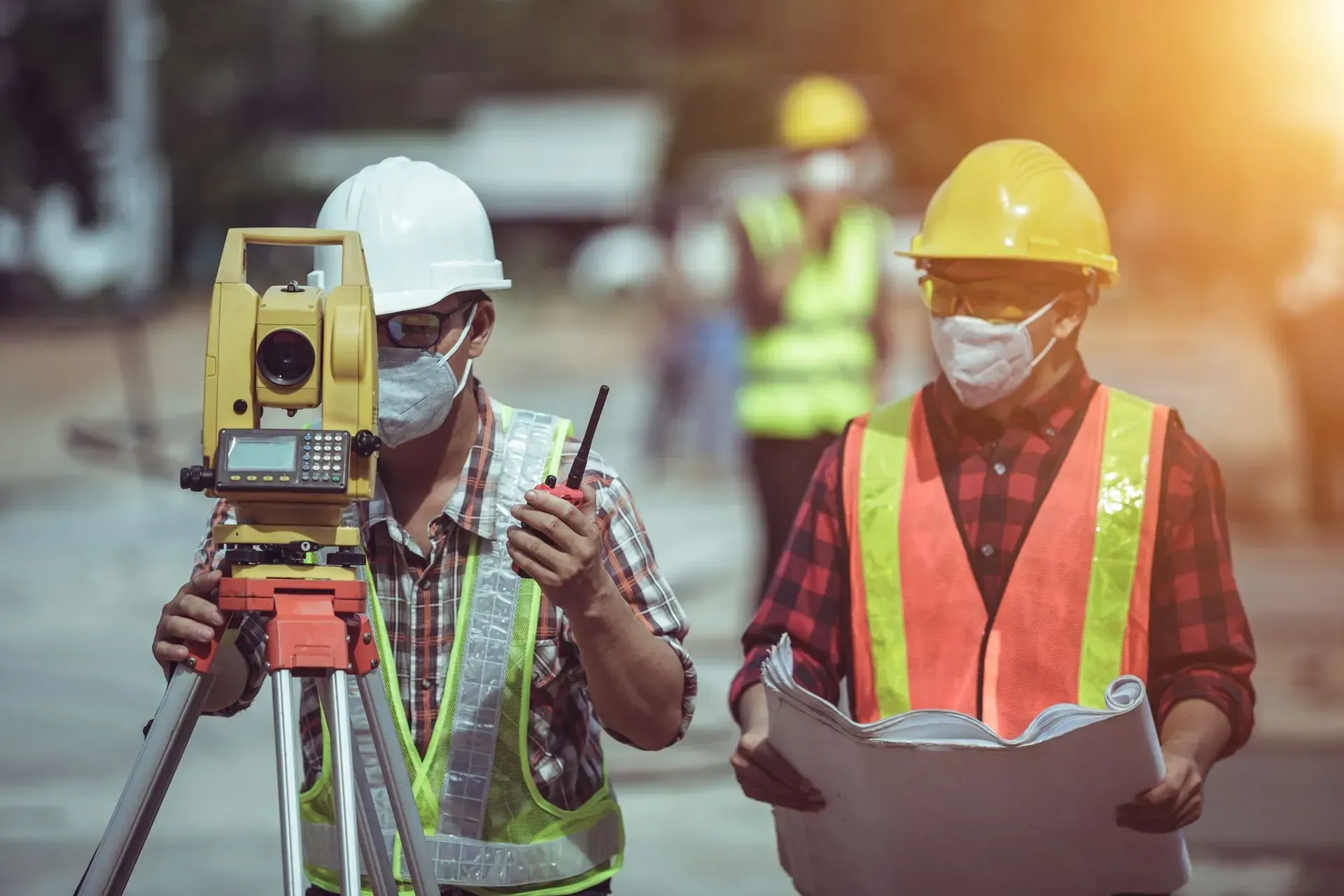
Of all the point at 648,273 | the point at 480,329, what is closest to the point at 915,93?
the point at 648,273

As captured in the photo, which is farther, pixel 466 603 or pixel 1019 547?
pixel 1019 547

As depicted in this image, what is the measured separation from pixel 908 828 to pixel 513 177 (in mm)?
88305

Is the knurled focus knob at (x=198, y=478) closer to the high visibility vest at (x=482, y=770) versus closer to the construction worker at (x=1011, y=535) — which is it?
the high visibility vest at (x=482, y=770)

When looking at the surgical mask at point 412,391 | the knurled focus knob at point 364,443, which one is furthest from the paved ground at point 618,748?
the knurled focus knob at point 364,443

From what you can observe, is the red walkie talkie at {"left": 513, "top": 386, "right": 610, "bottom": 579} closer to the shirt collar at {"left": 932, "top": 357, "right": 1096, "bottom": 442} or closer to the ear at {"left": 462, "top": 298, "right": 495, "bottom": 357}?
the ear at {"left": 462, "top": 298, "right": 495, "bottom": 357}

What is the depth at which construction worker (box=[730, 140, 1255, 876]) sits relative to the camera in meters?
2.84

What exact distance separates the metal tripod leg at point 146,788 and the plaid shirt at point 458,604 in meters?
0.26

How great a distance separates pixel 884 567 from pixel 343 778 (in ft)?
2.95

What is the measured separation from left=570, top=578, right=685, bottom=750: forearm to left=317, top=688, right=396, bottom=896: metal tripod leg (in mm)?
318

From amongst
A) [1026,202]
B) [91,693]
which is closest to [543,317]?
[91,693]

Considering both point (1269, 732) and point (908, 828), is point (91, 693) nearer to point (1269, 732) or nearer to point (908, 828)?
point (1269, 732)

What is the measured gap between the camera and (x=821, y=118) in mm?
6699

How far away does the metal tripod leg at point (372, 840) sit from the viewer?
2570 millimetres

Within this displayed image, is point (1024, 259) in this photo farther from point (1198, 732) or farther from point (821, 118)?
point (821, 118)
